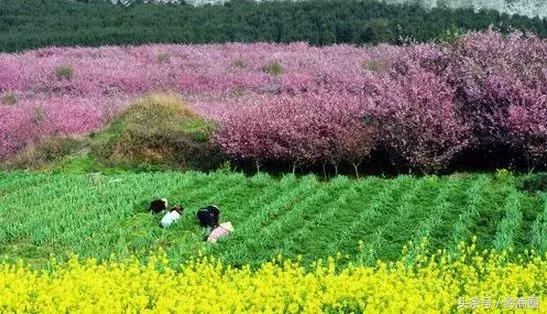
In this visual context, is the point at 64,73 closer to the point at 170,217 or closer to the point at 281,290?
the point at 170,217

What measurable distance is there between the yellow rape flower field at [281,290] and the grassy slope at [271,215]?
5.03 ft

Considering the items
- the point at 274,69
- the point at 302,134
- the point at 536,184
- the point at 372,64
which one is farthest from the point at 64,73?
the point at 536,184

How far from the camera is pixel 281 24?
55156mm

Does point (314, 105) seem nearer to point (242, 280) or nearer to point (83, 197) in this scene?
point (83, 197)

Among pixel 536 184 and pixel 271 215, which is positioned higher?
pixel 271 215

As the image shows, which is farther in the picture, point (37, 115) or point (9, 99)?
point (9, 99)

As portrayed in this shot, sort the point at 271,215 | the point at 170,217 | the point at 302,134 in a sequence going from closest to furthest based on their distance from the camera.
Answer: the point at 170,217, the point at 271,215, the point at 302,134

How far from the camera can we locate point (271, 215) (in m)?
15.7

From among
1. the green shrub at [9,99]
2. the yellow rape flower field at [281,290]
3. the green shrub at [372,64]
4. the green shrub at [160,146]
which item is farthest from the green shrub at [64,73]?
the yellow rape flower field at [281,290]

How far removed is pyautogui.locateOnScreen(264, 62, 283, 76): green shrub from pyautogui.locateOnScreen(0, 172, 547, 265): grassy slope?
17981 mm

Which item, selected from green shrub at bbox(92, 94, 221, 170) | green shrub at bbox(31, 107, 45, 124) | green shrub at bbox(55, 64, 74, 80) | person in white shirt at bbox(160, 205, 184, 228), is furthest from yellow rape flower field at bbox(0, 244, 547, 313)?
green shrub at bbox(55, 64, 74, 80)

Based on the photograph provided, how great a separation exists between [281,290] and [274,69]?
89.4 ft

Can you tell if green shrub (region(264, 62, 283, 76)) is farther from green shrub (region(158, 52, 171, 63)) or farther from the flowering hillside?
the flowering hillside

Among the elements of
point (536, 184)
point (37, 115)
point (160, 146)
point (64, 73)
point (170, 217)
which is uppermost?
point (170, 217)
